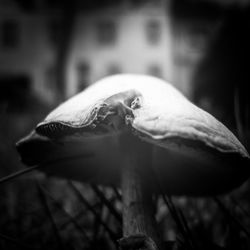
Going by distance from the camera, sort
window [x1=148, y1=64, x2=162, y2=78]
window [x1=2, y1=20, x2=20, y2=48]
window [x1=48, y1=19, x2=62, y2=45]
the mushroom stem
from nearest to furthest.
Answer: the mushroom stem < window [x1=2, y1=20, x2=20, y2=48] < window [x1=48, y1=19, x2=62, y2=45] < window [x1=148, y1=64, x2=162, y2=78]

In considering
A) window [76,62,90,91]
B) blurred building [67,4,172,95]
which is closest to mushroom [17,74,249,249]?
blurred building [67,4,172,95]

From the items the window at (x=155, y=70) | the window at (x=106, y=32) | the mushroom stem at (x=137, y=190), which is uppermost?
the window at (x=106, y=32)

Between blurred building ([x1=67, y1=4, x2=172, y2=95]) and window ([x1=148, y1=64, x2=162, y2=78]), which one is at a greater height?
blurred building ([x1=67, y1=4, x2=172, y2=95])

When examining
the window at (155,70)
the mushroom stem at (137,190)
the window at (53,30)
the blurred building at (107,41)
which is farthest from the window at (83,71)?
the mushroom stem at (137,190)

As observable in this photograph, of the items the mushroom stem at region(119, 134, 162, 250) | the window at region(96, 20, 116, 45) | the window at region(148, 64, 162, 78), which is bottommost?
the window at region(148, 64, 162, 78)

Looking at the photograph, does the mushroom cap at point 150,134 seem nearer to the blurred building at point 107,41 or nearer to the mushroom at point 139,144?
the mushroom at point 139,144

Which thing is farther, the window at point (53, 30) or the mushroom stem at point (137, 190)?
the window at point (53, 30)

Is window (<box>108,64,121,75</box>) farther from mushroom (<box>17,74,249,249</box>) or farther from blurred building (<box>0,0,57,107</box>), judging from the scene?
mushroom (<box>17,74,249,249</box>)
